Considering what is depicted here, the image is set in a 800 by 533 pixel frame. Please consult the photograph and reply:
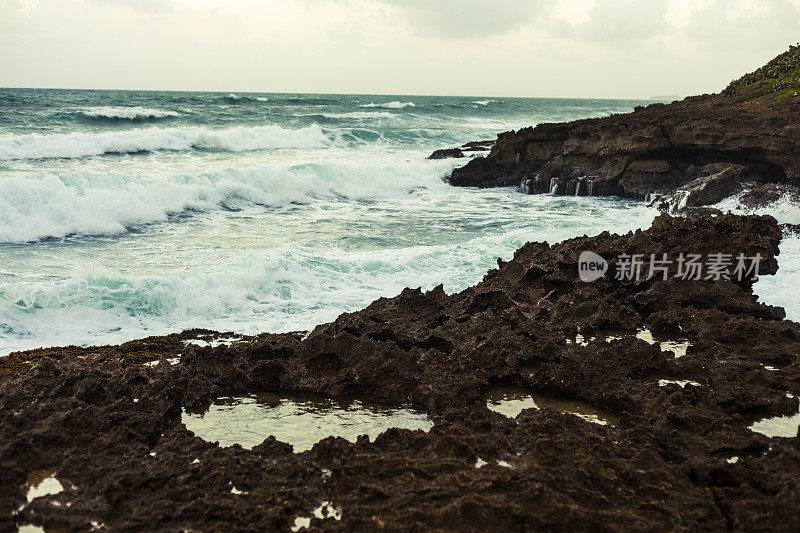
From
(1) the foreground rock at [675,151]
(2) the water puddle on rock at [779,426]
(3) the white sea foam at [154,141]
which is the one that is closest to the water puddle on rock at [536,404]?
(2) the water puddle on rock at [779,426]

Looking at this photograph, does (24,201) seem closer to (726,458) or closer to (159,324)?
(159,324)

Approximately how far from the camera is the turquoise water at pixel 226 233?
7875 millimetres

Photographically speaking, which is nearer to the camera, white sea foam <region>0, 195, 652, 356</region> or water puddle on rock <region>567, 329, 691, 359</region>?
water puddle on rock <region>567, 329, 691, 359</region>

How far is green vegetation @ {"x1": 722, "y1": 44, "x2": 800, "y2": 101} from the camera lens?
18844 mm

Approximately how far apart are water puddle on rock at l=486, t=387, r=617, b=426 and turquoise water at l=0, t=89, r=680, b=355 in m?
3.46

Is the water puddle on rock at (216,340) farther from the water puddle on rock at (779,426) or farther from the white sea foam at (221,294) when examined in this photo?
the water puddle on rock at (779,426)

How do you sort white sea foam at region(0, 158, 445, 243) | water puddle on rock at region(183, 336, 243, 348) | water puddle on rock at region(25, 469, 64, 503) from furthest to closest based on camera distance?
white sea foam at region(0, 158, 445, 243)
water puddle on rock at region(183, 336, 243, 348)
water puddle on rock at region(25, 469, 64, 503)

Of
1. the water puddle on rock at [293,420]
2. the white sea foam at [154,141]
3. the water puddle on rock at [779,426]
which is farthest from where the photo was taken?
the white sea foam at [154,141]

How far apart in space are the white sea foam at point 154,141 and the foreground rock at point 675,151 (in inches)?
581

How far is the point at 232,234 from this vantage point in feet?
44.7

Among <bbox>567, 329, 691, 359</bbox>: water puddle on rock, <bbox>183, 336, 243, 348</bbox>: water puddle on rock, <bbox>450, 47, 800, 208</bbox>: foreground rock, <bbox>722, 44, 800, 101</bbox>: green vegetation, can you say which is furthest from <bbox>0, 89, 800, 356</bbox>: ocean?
<bbox>722, 44, 800, 101</bbox>: green vegetation

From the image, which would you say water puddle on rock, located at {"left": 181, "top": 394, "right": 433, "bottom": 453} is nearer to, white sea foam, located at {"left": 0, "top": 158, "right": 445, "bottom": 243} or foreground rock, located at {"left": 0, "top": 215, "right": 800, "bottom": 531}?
foreground rock, located at {"left": 0, "top": 215, "right": 800, "bottom": 531}

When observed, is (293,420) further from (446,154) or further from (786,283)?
(446,154)

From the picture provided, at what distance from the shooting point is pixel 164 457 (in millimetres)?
3432
